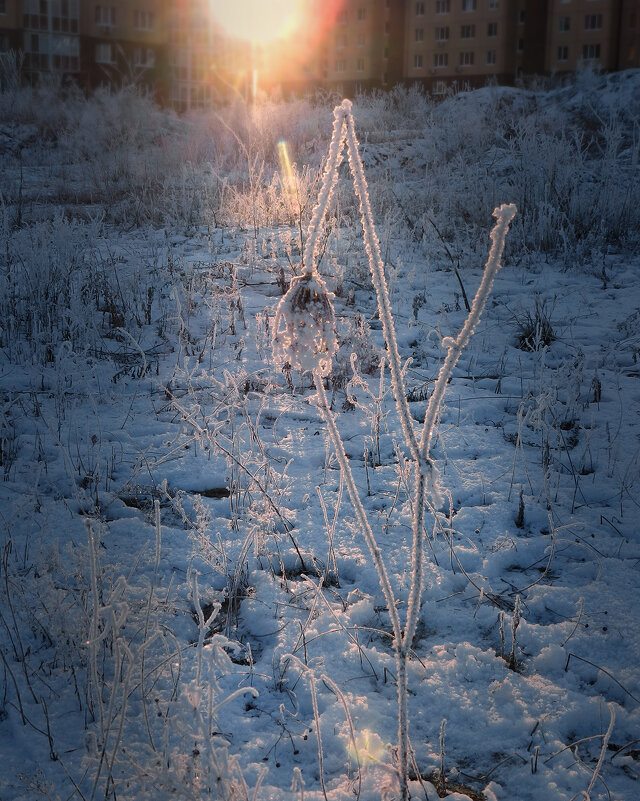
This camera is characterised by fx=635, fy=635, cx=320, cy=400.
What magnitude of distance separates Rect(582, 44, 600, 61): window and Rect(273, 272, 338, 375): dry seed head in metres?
39.8

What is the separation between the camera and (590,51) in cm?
3403

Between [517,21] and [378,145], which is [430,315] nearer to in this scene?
[378,145]

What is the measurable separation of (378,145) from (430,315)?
6.07 m

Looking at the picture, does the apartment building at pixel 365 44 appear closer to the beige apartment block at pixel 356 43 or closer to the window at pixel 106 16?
the beige apartment block at pixel 356 43

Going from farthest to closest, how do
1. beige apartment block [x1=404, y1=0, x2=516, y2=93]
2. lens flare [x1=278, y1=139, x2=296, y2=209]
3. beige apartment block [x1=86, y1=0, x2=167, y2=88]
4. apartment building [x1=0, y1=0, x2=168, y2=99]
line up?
beige apartment block [x1=404, y1=0, x2=516, y2=93] < beige apartment block [x1=86, y1=0, x2=167, y2=88] < apartment building [x1=0, y1=0, x2=168, y2=99] < lens flare [x1=278, y1=139, x2=296, y2=209]

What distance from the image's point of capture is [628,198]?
21.2ft

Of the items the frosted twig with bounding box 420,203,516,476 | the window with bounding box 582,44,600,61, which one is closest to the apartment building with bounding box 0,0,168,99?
the window with bounding box 582,44,600,61

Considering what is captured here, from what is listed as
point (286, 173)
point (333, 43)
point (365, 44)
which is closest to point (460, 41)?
point (365, 44)

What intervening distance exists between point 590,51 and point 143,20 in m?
23.5

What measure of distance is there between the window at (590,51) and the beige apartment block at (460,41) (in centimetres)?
362

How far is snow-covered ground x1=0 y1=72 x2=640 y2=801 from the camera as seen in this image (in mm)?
1443

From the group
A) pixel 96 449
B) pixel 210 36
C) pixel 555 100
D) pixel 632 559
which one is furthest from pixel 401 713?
pixel 210 36

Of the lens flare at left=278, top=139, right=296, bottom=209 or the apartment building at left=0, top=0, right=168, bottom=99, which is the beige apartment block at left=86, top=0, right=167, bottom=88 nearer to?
the apartment building at left=0, top=0, right=168, bottom=99

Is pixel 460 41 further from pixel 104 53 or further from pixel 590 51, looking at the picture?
pixel 104 53
